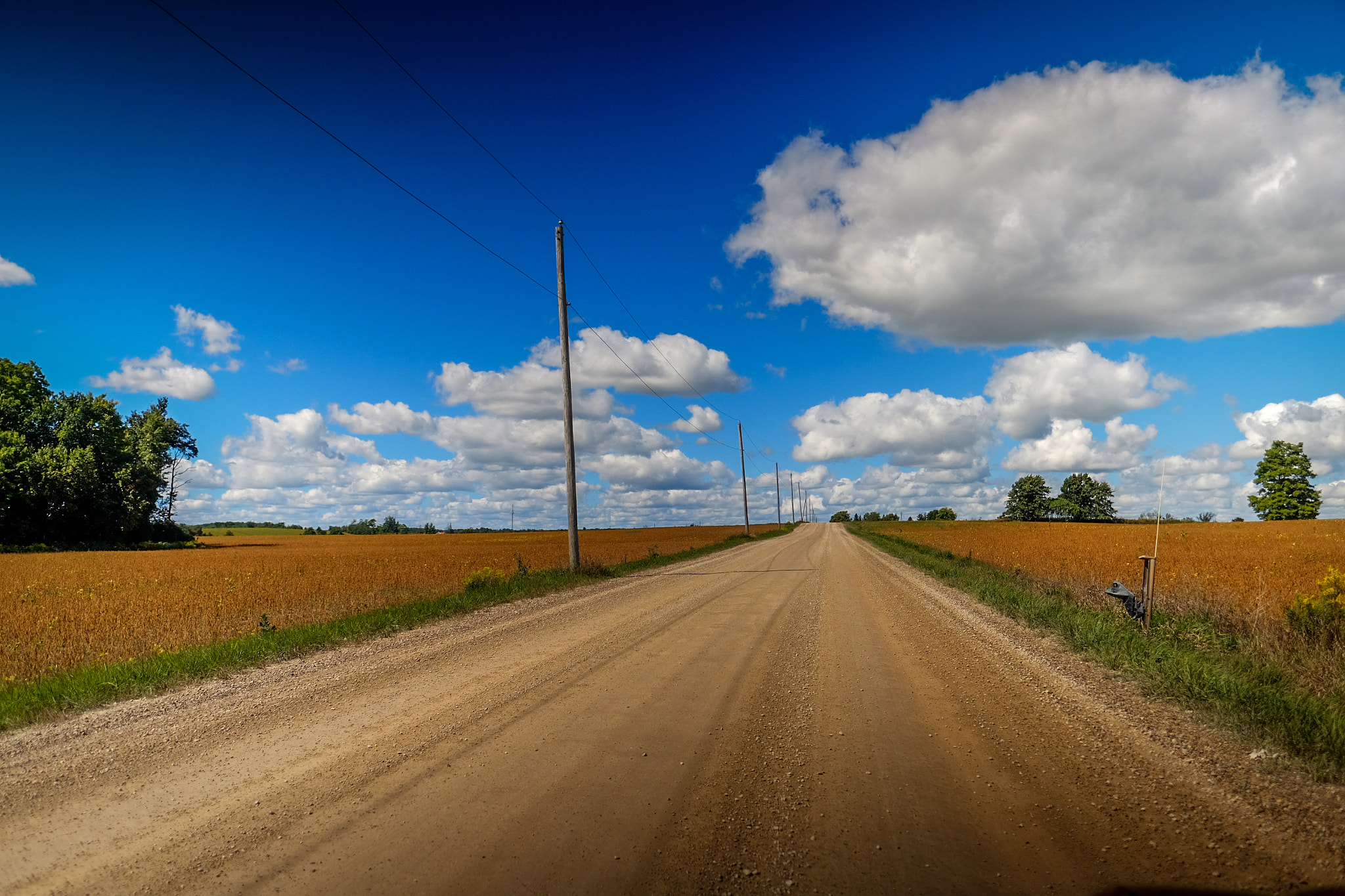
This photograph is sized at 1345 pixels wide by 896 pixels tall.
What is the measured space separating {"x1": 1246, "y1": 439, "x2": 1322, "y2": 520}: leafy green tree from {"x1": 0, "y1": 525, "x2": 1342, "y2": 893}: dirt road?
9367cm

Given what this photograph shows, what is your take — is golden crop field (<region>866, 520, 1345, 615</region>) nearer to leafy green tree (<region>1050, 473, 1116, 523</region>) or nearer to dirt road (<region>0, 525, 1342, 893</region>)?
dirt road (<region>0, 525, 1342, 893</region>)

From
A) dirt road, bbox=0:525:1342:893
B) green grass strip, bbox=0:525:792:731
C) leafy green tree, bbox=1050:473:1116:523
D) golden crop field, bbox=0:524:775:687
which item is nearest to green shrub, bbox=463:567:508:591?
golden crop field, bbox=0:524:775:687

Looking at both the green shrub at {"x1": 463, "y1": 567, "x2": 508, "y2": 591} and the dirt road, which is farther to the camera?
the green shrub at {"x1": 463, "y1": 567, "x2": 508, "y2": 591}

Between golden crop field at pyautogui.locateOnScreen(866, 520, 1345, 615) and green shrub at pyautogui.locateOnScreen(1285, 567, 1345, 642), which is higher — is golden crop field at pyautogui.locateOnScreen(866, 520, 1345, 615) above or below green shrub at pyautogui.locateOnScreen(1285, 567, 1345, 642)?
below

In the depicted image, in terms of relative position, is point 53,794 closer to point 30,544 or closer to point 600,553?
point 600,553

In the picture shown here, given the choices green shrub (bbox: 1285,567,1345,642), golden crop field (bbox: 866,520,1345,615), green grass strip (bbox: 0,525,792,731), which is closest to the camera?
green grass strip (bbox: 0,525,792,731)

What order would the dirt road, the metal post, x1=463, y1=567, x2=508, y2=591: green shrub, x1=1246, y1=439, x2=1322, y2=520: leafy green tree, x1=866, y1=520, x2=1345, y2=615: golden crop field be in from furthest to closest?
x1=1246, y1=439, x2=1322, y2=520: leafy green tree < x1=463, y1=567, x2=508, y2=591: green shrub < x1=866, y1=520, x2=1345, y2=615: golden crop field < the metal post < the dirt road

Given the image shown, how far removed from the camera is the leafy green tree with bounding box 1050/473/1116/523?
11444cm

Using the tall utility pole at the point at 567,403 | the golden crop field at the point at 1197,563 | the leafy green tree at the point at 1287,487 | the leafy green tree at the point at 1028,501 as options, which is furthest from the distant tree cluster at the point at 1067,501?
the tall utility pole at the point at 567,403

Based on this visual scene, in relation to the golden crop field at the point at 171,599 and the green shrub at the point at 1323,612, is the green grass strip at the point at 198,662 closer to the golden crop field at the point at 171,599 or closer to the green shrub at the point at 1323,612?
the golden crop field at the point at 171,599

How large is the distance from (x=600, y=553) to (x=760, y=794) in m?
31.1

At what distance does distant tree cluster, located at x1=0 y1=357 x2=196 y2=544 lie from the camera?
44250 mm

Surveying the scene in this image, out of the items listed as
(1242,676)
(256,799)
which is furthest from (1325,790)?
(256,799)

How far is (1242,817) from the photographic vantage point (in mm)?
3670
